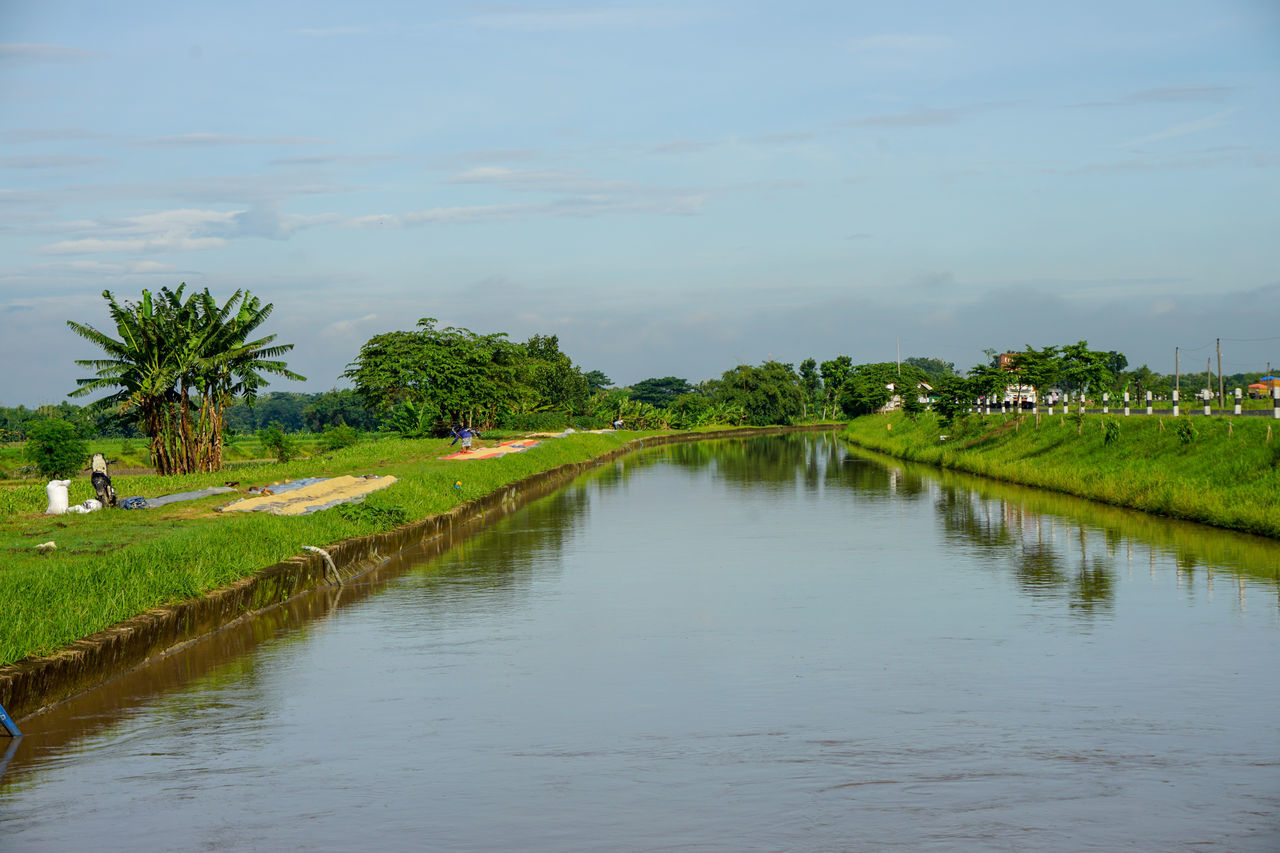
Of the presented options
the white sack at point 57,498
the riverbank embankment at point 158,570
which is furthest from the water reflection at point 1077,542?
the white sack at point 57,498

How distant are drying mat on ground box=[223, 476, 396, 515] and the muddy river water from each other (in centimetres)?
349

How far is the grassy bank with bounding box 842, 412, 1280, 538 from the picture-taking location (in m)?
Answer: 21.5

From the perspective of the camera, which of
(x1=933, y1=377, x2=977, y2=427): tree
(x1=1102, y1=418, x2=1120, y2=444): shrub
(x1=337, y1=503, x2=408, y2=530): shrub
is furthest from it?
(x1=933, y1=377, x2=977, y2=427): tree

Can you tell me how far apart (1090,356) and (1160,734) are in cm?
3457

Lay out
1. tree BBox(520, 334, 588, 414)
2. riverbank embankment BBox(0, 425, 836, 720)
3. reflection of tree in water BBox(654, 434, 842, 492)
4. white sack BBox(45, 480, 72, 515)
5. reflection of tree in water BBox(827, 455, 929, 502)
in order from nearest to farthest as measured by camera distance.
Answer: riverbank embankment BBox(0, 425, 836, 720) < white sack BBox(45, 480, 72, 515) < reflection of tree in water BBox(827, 455, 929, 502) < reflection of tree in water BBox(654, 434, 842, 492) < tree BBox(520, 334, 588, 414)

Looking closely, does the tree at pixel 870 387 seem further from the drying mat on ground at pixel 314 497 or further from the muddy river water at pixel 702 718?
the muddy river water at pixel 702 718

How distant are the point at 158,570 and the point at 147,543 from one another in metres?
1.89

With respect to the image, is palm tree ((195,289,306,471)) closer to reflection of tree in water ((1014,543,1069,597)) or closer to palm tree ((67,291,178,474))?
palm tree ((67,291,178,474))

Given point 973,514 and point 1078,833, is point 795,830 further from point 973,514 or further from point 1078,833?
point 973,514

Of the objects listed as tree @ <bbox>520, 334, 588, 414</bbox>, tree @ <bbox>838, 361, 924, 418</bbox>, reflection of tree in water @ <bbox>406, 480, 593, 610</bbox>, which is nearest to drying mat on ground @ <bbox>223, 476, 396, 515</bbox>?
reflection of tree in water @ <bbox>406, 480, 593, 610</bbox>

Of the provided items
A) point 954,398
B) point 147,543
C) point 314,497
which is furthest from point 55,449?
point 954,398

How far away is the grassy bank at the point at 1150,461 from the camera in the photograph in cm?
2152

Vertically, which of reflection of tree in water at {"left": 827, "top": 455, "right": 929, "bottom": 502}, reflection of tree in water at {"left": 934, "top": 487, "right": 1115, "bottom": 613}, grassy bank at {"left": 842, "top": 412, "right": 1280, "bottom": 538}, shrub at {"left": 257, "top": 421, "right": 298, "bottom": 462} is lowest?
reflection of tree in water at {"left": 934, "top": 487, "right": 1115, "bottom": 613}

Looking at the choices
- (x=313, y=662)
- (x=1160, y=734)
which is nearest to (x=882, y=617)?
(x=1160, y=734)
